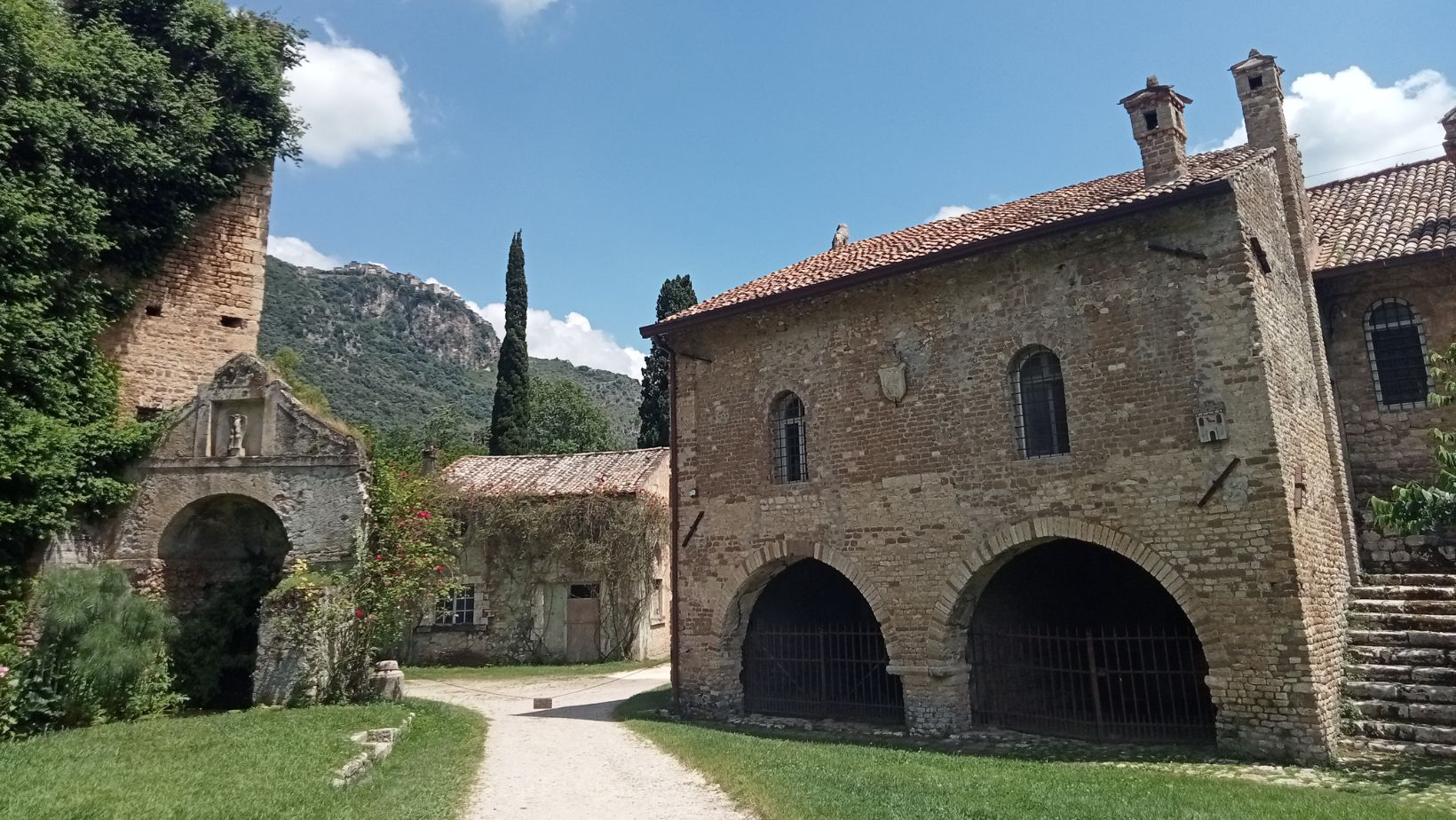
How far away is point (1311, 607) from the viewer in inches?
390

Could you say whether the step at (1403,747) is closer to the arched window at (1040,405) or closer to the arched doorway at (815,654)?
the arched window at (1040,405)

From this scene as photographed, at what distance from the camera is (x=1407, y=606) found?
11156mm

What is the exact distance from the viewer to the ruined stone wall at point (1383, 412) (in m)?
12.2

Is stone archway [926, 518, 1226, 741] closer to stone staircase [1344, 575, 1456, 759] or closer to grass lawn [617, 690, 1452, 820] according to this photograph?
stone staircase [1344, 575, 1456, 759]

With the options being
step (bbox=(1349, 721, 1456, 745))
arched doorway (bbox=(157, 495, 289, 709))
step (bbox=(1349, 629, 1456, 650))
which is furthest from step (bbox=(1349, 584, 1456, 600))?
arched doorway (bbox=(157, 495, 289, 709))

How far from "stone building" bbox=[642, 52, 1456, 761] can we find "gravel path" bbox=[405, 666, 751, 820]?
257 centimetres

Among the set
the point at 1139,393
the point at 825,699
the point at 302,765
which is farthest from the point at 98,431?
the point at 1139,393

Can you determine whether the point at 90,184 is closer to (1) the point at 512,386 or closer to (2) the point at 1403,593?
(2) the point at 1403,593

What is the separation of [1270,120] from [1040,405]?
6807 millimetres

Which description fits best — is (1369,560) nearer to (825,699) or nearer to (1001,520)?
(1001,520)

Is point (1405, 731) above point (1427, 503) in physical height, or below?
below

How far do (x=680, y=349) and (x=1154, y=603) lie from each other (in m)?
9.41

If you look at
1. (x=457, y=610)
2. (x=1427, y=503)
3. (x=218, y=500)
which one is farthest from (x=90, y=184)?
(x=1427, y=503)

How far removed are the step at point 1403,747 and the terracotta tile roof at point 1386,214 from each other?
7.02 meters
